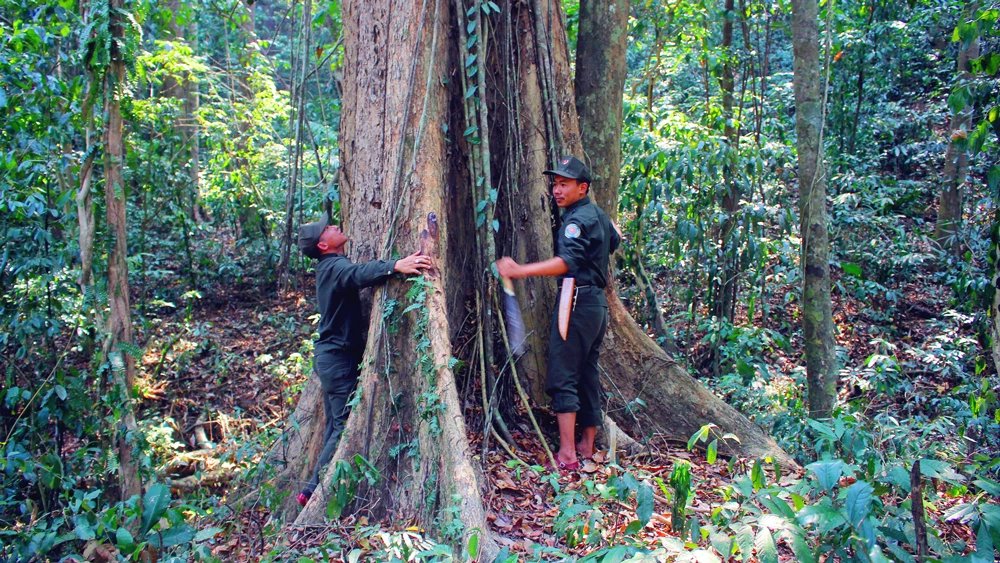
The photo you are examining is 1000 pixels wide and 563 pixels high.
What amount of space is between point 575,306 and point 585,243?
41 centimetres

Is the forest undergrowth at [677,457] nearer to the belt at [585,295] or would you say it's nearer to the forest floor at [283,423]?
the forest floor at [283,423]

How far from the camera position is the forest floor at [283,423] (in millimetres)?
3557

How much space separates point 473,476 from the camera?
365 centimetres

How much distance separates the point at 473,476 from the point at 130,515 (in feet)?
5.32

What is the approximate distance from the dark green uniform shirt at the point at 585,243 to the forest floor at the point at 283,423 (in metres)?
1.14

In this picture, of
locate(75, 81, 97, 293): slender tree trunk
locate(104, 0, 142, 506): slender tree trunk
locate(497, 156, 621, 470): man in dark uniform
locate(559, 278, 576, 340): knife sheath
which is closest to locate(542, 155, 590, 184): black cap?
locate(497, 156, 621, 470): man in dark uniform

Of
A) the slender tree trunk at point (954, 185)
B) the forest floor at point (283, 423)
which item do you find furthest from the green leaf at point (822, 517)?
the slender tree trunk at point (954, 185)

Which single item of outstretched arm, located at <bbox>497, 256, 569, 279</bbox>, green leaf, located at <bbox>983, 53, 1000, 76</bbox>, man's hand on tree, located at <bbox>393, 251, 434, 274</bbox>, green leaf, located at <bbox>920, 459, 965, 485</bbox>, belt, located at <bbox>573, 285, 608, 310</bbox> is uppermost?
green leaf, located at <bbox>983, 53, 1000, 76</bbox>

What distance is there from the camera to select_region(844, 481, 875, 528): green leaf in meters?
Answer: 2.50

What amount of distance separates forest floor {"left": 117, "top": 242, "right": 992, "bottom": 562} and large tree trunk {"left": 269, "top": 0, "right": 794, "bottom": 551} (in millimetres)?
271

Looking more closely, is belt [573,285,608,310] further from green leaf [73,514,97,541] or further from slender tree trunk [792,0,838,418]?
green leaf [73,514,97,541]

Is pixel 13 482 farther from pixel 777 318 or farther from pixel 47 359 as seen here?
pixel 777 318

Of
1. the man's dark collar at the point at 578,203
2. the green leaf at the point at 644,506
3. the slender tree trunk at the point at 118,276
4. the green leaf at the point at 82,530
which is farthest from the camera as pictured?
the slender tree trunk at the point at 118,276

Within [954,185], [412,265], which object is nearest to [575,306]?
[412,265]
